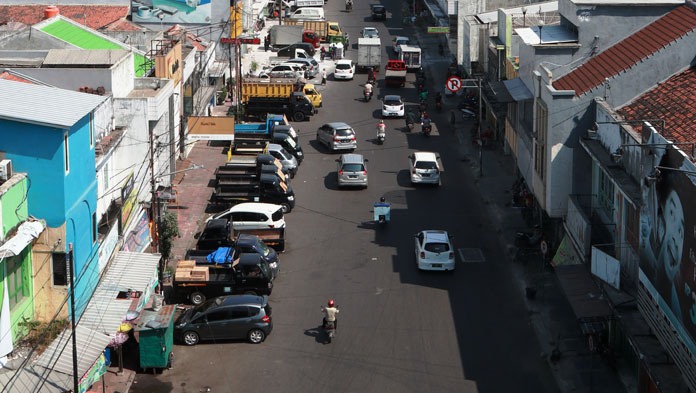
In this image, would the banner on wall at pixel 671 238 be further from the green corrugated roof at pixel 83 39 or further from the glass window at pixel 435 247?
the green corrugated roof at pixel 83 39

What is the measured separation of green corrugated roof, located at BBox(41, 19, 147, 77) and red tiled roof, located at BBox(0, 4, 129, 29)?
50.1 feet

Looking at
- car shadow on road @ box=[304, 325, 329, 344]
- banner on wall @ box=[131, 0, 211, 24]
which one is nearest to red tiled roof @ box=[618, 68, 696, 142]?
car shadow on road @ box=[304, 325, 329, 344]

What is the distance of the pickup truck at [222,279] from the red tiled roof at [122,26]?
3501 cm

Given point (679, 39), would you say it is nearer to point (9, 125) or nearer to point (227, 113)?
point (9, 125)

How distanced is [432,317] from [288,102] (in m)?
33.2

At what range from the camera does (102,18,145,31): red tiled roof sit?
69.4 metres

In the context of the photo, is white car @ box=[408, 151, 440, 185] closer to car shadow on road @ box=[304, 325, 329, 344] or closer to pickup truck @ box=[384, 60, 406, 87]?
car shadow on road @ box=[304, 325, 329, 344]

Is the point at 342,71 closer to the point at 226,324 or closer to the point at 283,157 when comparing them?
the point at 283,157

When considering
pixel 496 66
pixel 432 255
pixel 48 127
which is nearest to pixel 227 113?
pixel 496 66

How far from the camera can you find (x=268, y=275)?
38.2 meters

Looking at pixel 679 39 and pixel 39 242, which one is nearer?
pixel 39 242

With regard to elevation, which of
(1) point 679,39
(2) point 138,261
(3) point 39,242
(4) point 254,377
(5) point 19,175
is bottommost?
(4) point 254,377

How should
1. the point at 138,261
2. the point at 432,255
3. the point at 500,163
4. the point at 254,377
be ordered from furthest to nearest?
1. the point at 500,163
2. the point at 432,255
3. the point at 138,261
4. the point at 254,377

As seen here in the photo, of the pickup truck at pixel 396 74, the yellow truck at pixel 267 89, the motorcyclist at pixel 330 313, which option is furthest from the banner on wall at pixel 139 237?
the pickup truck at pixel 396 74
